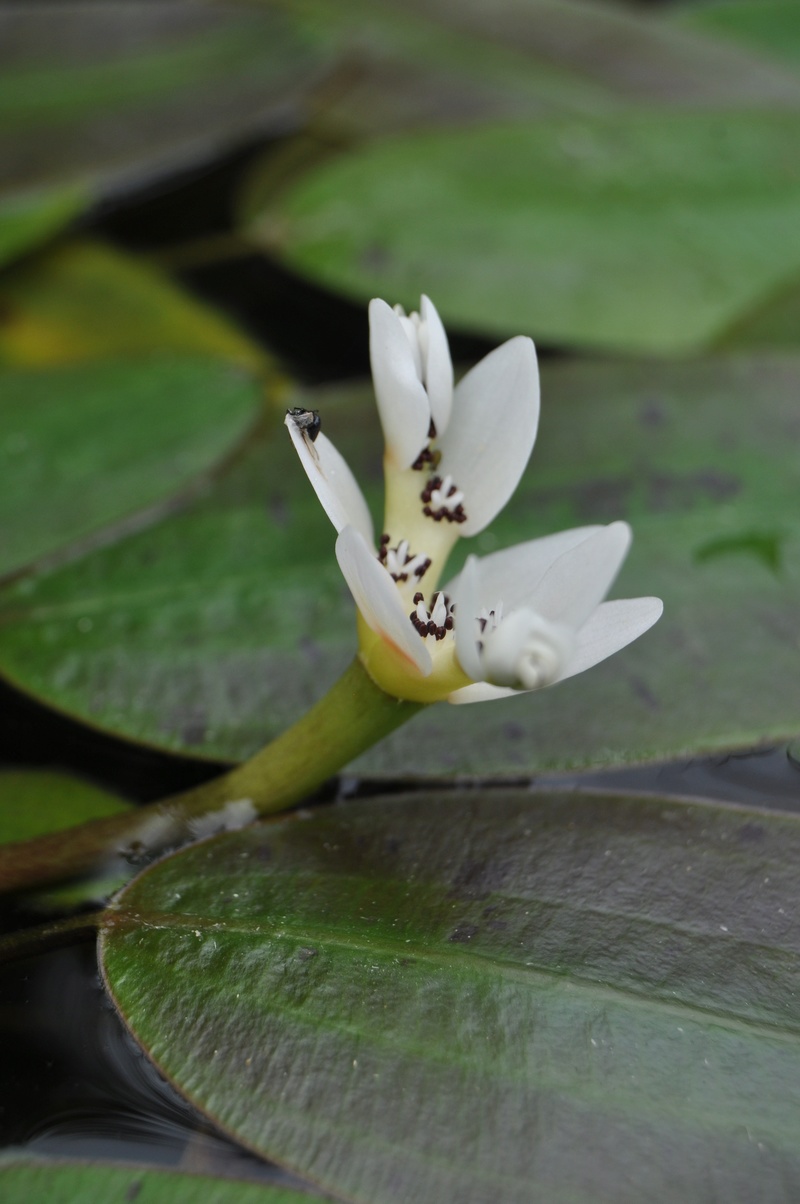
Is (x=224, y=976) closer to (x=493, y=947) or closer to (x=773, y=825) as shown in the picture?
(x=493, y=947)

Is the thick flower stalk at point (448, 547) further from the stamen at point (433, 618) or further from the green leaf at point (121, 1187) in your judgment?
the green leaf at point (121, 1187)

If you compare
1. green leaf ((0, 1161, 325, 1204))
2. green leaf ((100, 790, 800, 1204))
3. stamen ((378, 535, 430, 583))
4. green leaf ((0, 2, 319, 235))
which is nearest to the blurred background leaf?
green leaf ((0, 2, 319, 235))

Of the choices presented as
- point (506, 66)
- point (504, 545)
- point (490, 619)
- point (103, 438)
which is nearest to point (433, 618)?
point (490, 619)

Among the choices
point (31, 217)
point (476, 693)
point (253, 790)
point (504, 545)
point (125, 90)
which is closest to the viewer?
point (476, 693)

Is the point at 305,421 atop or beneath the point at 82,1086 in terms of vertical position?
atop

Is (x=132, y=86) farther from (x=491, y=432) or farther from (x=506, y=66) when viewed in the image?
(x=491, y=432)

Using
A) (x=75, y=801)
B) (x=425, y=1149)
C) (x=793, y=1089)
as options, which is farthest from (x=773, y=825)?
(x=75, y=801)

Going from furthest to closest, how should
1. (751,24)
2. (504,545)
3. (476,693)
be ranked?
(751,24) < (504,545) < (476,693)
